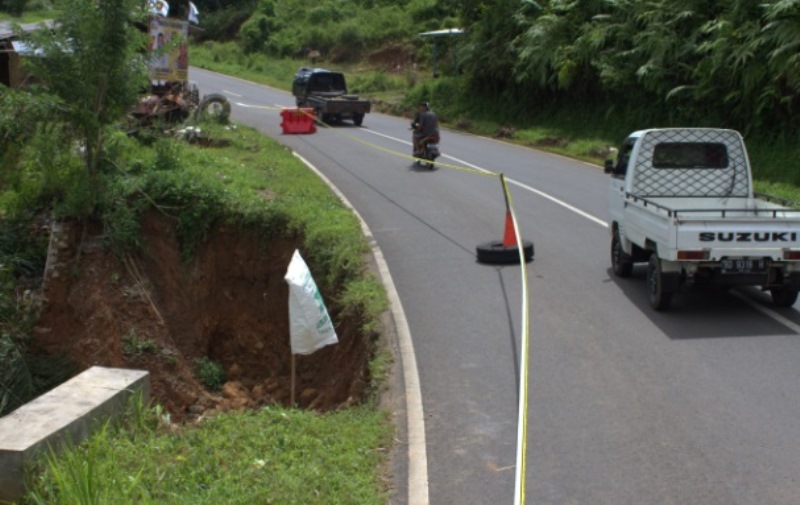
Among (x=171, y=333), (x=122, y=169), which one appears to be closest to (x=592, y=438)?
(x=171, y=333)

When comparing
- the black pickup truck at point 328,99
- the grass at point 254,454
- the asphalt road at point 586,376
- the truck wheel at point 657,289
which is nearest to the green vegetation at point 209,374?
the grass at point 254,454

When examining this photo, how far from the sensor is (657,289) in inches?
427

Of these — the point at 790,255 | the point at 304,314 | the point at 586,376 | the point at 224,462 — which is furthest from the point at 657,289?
the point at 224,462

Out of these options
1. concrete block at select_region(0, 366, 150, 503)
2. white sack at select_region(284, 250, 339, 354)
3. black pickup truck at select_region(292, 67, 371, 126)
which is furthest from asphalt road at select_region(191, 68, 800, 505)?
black pickup truck at select_region(292, 67, 371, 126)

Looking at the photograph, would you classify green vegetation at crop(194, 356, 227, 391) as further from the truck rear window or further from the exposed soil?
the truck rear window

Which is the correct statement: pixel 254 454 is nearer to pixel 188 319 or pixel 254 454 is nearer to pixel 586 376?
pixel 586 376

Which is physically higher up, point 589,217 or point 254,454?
point 589,217

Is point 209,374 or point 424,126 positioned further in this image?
point 424,126

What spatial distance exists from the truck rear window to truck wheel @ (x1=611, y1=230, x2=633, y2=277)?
3.89ft

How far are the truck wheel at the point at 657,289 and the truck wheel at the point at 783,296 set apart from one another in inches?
50.3

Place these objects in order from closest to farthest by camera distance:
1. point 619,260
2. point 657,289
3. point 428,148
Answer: point 657,289 < point 619,260 < point 428,148

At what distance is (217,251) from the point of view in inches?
578

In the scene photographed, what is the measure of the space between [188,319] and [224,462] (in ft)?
24.5

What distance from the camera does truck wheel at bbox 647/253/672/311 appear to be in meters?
10.7
